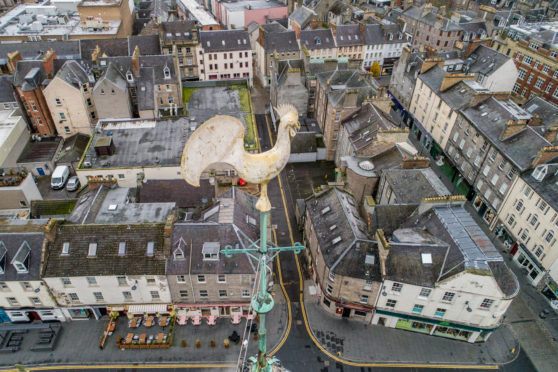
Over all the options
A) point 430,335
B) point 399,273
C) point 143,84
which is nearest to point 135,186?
point 143,84

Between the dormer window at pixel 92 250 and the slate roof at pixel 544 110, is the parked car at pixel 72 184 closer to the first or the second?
the dormer window at pixel 92 250

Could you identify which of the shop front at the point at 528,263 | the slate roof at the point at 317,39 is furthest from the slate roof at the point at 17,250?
the slate roof at the point at 317,39

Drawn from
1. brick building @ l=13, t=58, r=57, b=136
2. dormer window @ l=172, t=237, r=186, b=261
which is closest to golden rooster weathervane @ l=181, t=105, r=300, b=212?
dormer window @ l=172, t=237, r=186, b=261

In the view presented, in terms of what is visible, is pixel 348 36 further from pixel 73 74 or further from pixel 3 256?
pixel 3 256

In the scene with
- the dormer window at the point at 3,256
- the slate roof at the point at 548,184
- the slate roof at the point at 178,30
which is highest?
the slate roof at the point at 178,30

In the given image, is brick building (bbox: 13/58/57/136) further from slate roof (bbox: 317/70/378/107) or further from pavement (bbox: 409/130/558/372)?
pavement (bbox: 409/130/558/372)

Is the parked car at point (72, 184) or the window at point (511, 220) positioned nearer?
the window at point (511, 220)

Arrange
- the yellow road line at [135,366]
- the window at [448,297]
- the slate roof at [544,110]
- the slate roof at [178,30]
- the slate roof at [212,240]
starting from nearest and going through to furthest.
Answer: the window at [448,297] < the slate roof at [212,240] < the yellow road line at [135,366] < the slate roof at [544,110] < the slate roof at [178,30]

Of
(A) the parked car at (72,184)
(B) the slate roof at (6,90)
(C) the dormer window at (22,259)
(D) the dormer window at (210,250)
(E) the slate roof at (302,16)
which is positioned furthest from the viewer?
(E) the slate roof at (302,16)
